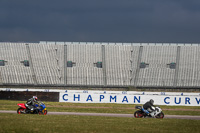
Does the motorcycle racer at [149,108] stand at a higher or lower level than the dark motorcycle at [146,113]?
higher

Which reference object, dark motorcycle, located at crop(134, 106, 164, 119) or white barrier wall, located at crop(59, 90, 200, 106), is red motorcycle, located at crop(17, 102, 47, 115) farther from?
white barrier wall, located at crop(59, 90, 200, 106)

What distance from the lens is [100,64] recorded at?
5631 cm

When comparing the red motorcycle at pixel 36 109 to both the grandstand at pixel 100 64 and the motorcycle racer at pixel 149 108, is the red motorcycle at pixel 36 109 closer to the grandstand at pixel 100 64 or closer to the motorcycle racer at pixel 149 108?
the motorcycle racer at pixel 149 108

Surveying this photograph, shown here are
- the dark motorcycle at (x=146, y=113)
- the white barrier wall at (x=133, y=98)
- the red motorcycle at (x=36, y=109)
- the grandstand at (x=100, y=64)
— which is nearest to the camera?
the dark motorcycle at (x=146, y=113)

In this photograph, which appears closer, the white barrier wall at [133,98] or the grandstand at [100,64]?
the white barrier wall at [133,98]

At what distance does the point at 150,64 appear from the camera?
183 feet

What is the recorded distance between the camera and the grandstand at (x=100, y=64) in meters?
54.0

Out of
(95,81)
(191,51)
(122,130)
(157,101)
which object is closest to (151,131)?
(122,130)

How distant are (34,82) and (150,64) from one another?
1862 cm

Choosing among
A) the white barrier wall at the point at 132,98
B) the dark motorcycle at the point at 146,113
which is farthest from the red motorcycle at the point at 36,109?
the white barrier wall at the point at 132,98

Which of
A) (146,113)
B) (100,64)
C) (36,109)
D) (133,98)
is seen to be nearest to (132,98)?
(133,98)

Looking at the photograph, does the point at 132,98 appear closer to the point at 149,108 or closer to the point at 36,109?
the point at 149,108

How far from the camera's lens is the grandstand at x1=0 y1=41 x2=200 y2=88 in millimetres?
53969

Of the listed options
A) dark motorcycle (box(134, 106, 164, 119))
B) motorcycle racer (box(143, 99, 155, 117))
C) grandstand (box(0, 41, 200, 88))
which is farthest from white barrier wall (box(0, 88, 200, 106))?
grandstand (box(0, 41, 200, 88))
